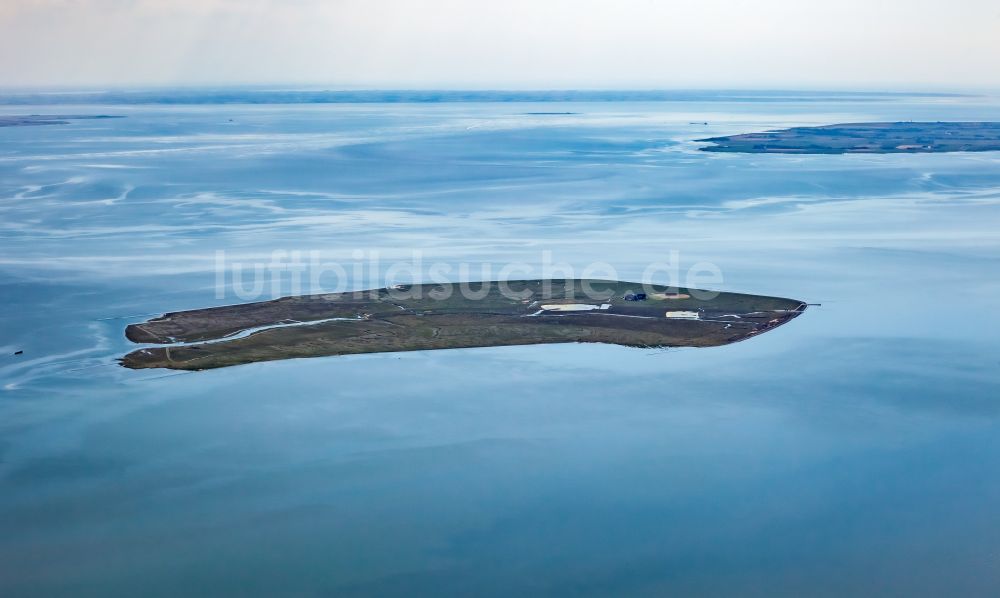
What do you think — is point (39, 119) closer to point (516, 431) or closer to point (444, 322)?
point (444, 322)

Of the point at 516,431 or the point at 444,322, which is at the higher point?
the point at 444,322

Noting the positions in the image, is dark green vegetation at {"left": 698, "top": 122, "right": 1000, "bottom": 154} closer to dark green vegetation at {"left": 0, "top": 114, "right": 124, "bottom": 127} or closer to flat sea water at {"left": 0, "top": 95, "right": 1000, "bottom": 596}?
flat sea water at {"left": 0, "top": 95, "right": 1000, "bottom": 596}

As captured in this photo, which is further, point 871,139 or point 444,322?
point 871,139

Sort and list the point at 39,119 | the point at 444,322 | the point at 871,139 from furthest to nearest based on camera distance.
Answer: the point at 39,119
the point at 871,139
the point at 444,322

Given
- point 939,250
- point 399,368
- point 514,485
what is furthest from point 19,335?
point 939,250

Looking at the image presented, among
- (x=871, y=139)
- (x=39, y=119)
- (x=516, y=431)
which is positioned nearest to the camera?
(x=516, y=431)

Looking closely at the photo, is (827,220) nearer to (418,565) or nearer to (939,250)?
(939,250)

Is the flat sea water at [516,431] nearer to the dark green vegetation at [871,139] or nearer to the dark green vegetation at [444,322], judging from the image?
the dark green vegetation at [444,322]

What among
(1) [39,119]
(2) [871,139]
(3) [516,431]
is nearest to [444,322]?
(3) [516,431]
